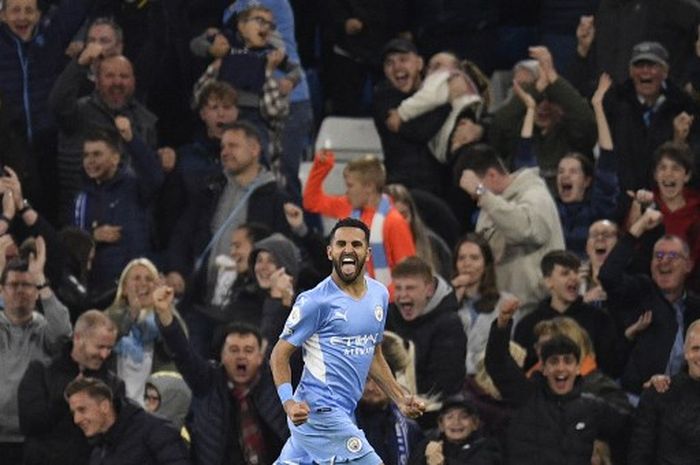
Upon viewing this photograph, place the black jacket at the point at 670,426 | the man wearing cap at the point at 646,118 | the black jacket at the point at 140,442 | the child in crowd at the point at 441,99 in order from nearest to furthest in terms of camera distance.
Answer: the black jacket at the point at 670,426, the black jacket at the point at 140,442, the man wearing cap at the point at 646,118, the child in crowd at the point at 441,99

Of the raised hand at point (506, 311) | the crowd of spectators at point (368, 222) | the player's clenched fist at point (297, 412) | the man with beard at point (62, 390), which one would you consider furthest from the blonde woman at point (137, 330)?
the player's clenched fist at point (297, 412)

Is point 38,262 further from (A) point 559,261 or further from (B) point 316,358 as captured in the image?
(B) point 316,358

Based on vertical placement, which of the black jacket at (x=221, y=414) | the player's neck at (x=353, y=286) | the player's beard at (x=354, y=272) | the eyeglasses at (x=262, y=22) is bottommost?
the black jacket at (x=221, y=414)

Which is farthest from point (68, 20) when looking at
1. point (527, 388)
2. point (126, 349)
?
point (527, 388)

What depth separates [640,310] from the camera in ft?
52.3

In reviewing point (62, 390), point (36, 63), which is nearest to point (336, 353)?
point (62, 390)

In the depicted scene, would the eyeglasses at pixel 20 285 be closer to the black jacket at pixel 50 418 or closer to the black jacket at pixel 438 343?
the black jacket at pixel 50 418

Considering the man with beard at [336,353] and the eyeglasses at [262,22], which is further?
the eyeglasses at [262,22]

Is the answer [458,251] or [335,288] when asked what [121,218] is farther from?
[335,288]

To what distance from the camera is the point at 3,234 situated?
646 inches

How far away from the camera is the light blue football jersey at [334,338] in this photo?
12.8m

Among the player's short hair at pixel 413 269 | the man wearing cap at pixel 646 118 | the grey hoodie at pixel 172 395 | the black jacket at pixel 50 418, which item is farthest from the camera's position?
the man wearing cap at pixel 646 118

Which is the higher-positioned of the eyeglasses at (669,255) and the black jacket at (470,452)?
the eyeglasses at (669,255)

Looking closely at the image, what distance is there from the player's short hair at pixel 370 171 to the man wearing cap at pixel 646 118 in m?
1.84
